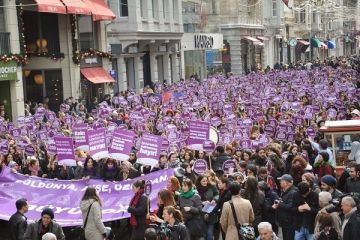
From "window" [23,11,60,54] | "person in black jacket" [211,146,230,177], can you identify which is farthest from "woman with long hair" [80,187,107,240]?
"window" [23,11,60,54]

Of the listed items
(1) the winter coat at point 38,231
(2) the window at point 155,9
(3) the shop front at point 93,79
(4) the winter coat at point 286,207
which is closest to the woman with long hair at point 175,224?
(1) the winter coat at point 38,231

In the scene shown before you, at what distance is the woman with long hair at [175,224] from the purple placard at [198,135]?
6.66m

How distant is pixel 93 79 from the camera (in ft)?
116

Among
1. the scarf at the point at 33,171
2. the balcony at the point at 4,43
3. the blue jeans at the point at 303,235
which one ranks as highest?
the balcony at the point at 4,43

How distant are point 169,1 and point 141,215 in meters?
37.0

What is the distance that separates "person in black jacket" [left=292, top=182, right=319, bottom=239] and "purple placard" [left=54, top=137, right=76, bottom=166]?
5.33m

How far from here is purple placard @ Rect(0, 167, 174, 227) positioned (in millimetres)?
12383

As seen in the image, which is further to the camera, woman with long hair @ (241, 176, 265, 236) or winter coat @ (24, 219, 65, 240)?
woman with long hair @ (241, 176, 265, 236)

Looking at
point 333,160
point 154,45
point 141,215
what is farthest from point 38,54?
point 141,215

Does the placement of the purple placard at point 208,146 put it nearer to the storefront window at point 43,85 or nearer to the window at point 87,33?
the storefront window at point 43,85

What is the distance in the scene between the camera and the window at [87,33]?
3634 centimetres

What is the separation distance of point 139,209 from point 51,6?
66.5ft

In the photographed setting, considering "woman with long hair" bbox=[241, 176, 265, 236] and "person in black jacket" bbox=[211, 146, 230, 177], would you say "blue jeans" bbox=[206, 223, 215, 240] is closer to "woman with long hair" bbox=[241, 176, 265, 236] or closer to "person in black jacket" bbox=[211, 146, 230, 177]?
"woman with long hair" bbox=[241, 176, 265, 236]

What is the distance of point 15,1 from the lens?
A: 96.8 ft
